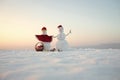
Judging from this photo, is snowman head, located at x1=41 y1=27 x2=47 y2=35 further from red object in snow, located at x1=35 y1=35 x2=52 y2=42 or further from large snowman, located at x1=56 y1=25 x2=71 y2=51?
large snowman, located at x1=56 y1=25 x2=71 y2=51

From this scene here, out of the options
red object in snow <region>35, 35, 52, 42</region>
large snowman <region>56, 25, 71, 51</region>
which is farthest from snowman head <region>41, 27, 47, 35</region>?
large snowman <region>56, 25, 71, 51</region>

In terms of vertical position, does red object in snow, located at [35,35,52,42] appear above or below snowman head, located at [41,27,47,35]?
below

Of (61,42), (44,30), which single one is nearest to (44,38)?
(44,30)

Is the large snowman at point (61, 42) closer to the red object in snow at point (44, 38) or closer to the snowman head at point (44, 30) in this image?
the red object in snow at point (44, 38)

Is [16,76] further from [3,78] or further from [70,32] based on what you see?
[70,32]

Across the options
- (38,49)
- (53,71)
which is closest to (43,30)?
(38,49)

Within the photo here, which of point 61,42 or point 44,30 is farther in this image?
point 44,30

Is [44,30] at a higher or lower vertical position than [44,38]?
higher

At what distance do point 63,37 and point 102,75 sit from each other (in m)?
4.25

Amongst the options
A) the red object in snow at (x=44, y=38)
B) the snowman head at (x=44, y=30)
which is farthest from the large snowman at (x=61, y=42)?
the snowman head at (x=44, y=30)

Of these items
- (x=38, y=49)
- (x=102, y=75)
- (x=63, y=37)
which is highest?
(x=63, y=37)

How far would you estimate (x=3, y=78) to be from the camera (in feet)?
5.61

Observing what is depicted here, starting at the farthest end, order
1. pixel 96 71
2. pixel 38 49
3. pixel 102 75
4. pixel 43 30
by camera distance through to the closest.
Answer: pixel 43 30 → pixel 38 49 → pixel 96 71 → pixel 102 75

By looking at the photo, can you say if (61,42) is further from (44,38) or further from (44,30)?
(44,30)
